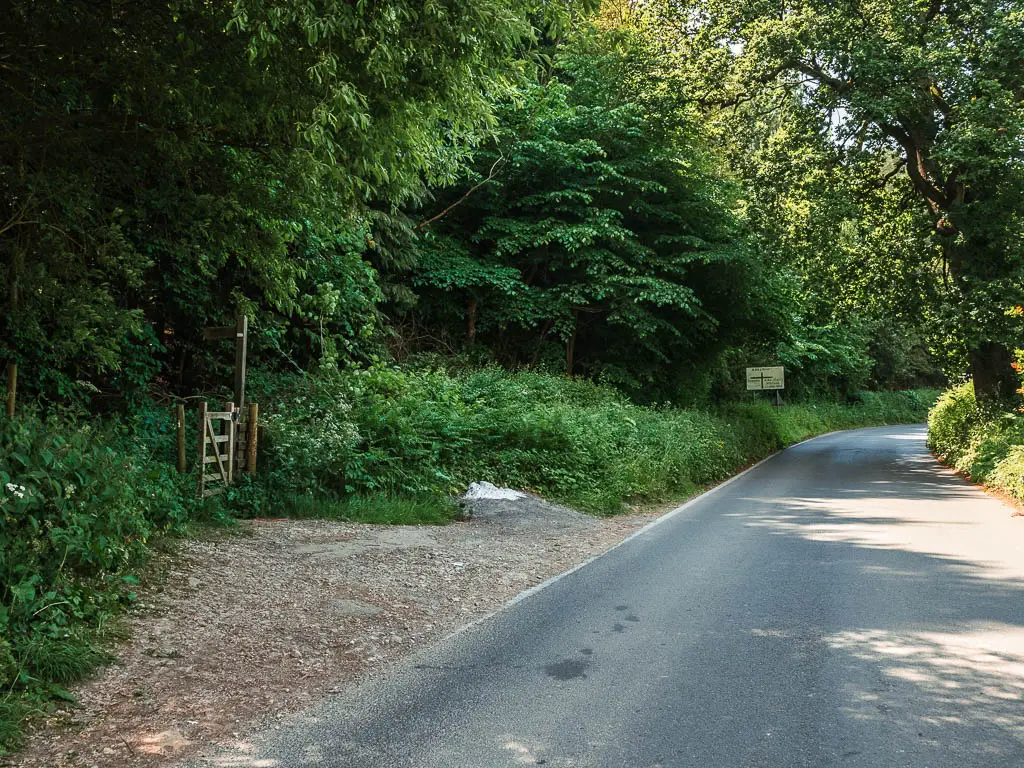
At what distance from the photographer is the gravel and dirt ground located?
14.0 feet

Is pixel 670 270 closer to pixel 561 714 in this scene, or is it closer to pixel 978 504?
pixel 978 504

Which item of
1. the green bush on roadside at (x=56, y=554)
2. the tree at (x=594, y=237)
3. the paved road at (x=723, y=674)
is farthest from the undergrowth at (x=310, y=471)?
the tree at (x=594, y=237)

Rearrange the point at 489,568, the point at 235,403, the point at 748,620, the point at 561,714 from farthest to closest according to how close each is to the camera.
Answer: the point at 235,403 < the point at 489,568 < the point at 748,620 < the point at 561,714

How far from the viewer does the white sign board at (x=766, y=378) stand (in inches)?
1312

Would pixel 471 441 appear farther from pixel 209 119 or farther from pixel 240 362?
pixel 209 119

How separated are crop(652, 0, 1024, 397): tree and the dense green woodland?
0.29 feet

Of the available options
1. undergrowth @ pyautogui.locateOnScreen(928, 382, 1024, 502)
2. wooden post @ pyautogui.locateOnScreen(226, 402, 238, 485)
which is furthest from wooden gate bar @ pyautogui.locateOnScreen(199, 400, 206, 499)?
A: undergrowth @ pyautogui.locateOnScreen(928, 382, 1024, 502)

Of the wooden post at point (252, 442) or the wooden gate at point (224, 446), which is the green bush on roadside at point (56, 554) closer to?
the wooden gate at point (224, 446)

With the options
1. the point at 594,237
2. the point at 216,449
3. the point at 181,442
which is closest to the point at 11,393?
the point at 181,442

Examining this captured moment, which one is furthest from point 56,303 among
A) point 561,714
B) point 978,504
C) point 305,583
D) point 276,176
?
point 978,504

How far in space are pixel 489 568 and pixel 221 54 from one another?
5775mm

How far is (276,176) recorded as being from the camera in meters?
8.91

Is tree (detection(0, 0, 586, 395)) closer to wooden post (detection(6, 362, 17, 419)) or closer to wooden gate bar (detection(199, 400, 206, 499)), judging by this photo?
wooden post (detection(6, 362, 17, 419))

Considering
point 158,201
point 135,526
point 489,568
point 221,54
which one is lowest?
point 489,568
